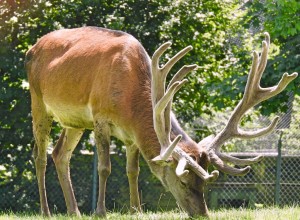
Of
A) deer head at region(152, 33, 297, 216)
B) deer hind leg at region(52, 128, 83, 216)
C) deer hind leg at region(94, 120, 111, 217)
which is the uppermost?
deer head at region(152, 33, 297, 216)

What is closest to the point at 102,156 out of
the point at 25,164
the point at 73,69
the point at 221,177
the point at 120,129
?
the point at 120,129

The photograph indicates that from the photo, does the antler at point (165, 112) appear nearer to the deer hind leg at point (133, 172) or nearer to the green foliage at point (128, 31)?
the deer hind leg at point (133, 172)

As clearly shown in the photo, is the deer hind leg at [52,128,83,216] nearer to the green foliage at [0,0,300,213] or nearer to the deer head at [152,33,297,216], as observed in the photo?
the deer head at [152,33,297,216]

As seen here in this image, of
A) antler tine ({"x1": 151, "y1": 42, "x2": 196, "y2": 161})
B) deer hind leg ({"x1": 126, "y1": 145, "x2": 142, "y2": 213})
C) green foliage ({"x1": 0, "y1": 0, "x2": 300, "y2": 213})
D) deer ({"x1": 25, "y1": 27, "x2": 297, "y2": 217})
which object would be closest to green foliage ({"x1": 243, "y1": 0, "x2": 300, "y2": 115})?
green foliage ({"x1": 0, "y1": 0, "x2": 300, "y2": 213})

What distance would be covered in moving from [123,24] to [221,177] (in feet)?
10.2

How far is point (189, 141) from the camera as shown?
7.82m

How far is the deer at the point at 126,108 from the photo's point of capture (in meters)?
7.58

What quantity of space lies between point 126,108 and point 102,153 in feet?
2.04

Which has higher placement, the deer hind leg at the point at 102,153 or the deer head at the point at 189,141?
the deer head at the point at 189,141

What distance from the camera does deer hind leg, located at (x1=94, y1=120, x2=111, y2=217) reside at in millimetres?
8570

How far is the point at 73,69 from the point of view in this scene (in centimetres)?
928

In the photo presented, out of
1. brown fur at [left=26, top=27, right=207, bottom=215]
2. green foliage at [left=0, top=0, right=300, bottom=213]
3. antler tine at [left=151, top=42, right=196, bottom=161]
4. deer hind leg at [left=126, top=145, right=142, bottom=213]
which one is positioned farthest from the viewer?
green foliage at [left=0, top=0, right=300, bottom=213]

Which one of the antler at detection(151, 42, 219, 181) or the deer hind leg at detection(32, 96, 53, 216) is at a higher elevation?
the antler at detection(151, 42, 219, 181)

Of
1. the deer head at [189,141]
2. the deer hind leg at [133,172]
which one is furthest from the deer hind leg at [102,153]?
the deer head at [189,141]
